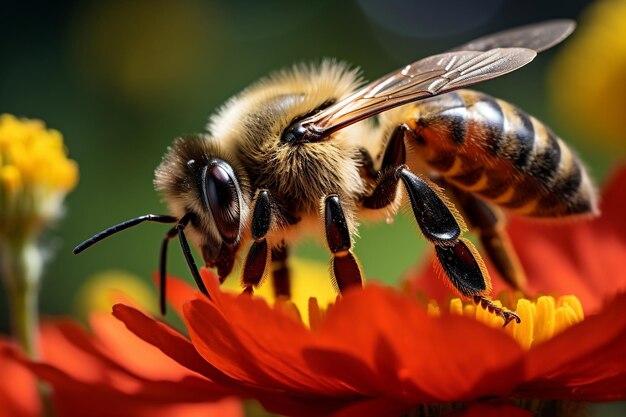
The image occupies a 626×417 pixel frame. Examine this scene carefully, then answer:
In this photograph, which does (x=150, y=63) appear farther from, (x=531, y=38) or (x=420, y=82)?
(x=420, y=82)

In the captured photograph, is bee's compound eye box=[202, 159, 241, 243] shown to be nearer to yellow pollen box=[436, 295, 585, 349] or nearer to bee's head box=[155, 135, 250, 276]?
bee's head box=[155, 135, 250, 276]

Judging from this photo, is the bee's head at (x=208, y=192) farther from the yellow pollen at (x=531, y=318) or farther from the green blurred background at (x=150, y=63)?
the green blurred background at (x=150, y=63)

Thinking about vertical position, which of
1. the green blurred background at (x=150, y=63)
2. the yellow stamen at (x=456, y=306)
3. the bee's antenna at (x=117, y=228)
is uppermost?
the green blurred background at (x=150, y=63)

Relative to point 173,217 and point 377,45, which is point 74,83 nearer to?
point 377,45

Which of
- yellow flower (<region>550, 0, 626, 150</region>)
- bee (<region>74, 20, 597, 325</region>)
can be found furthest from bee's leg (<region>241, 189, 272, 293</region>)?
yellow flower (<region>550, 0, 626, 150</region>)

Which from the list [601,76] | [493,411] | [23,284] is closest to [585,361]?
[493,411]

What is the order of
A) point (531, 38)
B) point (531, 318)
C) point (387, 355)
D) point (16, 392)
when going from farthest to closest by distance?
point (531, 38) < point (16, 392) < point (531, 318) < point (387, 355)

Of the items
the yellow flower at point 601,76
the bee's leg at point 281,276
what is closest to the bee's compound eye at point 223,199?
the bee's leg at point 281,276
